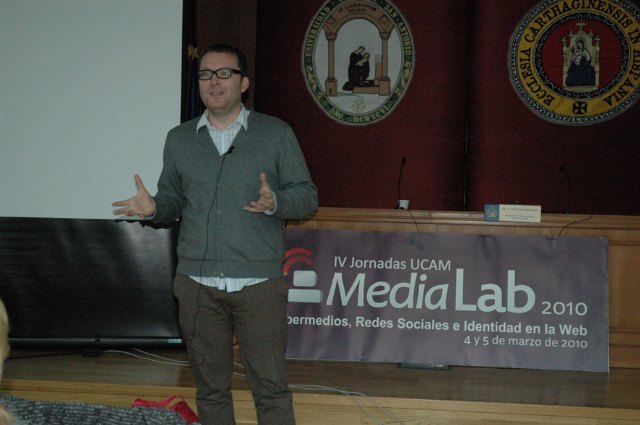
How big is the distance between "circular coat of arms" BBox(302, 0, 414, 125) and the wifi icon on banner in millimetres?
1986

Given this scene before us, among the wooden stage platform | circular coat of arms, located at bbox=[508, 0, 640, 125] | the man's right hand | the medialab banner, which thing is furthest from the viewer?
circular coat of arms, located at bbox=[508, 0, 640, 125]

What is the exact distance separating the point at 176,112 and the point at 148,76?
0.76 ft

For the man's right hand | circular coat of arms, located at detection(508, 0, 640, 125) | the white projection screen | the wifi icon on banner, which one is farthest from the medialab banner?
circular coat of arms, located at detection(508, 0, 640, 125)

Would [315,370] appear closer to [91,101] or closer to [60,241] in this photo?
[60,241]

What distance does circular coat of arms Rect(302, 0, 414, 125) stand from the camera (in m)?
5.53

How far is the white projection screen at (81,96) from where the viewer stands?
386 cm

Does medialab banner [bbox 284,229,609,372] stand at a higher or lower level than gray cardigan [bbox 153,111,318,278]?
lower

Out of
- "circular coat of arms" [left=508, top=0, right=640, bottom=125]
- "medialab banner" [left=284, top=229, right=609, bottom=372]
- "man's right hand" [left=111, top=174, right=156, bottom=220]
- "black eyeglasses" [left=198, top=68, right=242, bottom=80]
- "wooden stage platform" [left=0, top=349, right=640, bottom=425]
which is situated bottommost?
"wooden stage platform" [left=0, top=349, right=640, bottom=425]

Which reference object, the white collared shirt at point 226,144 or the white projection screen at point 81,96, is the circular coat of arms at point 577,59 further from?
the white collared shirt at point 226,144

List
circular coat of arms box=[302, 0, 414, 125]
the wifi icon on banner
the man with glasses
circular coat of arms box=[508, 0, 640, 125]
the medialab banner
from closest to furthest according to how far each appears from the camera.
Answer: the man with glasses
the medialab banner
the wifi icon on banner
circular coat of arms box=[508, 0, 640, 125]
circular coat of arms box=[302, 0, 414, 125]

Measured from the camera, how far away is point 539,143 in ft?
17.8

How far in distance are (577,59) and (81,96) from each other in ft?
11.4

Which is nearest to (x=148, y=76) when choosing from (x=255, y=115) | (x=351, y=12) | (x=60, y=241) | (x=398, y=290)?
(x=60, y=241)

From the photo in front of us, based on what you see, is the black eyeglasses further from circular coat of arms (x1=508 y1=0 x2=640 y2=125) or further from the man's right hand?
circular coat of arms (x1=508 y1=0 x2=640 y2=125)
